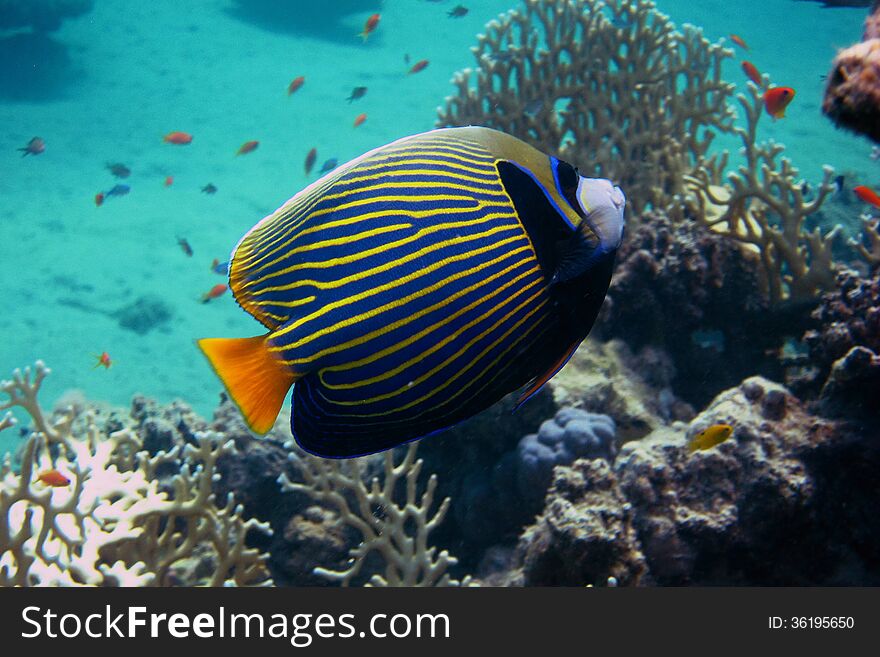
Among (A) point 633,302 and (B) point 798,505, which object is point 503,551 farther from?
(A) point 633,302

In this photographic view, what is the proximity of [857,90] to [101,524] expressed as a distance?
416 centimetres

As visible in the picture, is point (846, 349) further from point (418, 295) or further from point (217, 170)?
point (217, 170)

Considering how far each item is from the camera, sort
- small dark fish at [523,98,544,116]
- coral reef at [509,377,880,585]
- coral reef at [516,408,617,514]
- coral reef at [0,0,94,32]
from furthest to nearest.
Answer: coral reef at [0,0,94,32], small dark fish at [523,98,544,116], coral reef at [516,408,617,514], coral reef at [509,377,880,585]

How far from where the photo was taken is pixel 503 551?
3.89m

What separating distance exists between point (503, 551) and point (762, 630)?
6.01 feet

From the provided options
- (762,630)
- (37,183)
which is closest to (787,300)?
(762,630)

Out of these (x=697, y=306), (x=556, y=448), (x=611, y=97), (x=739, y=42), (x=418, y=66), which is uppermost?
(x=739, y=42)

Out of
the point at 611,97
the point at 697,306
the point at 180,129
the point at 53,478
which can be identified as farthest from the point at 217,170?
the point at 697,306

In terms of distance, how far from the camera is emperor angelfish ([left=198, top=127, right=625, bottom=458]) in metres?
0.93

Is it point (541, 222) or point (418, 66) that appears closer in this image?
point (541, 222)

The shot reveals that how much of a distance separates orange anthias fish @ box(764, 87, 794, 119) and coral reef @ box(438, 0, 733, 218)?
63cm

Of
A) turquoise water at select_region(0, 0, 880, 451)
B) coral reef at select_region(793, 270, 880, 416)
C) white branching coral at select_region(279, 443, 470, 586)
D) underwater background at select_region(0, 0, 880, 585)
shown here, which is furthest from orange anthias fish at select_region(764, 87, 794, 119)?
white branching coral at select_region(279, 443, 470, 586)

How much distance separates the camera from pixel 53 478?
11.2 feet

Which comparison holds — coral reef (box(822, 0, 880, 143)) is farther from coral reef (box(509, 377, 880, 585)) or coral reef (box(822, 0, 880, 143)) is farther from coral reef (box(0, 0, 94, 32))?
coral reef (box(0, 0, 94, 32))
